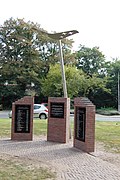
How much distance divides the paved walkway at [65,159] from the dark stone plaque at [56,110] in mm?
1089

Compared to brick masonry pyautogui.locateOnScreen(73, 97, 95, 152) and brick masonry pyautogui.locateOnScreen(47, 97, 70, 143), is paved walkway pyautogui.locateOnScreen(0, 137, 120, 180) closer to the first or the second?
brick masonry pyautogui.locateOnScreen(73, 97, 95, 152)

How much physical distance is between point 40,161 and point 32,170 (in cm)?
113

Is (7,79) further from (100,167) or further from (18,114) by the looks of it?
(100,167)

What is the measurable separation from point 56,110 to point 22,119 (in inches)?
55.9

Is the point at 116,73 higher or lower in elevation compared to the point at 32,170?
higher

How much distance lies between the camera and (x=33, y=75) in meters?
43.4

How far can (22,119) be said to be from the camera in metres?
13.5

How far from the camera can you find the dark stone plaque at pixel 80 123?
11.4m

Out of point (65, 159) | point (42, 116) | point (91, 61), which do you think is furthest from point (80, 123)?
A: point (91, 61)

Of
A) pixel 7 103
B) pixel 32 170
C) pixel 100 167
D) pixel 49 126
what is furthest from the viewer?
pixel 7 103

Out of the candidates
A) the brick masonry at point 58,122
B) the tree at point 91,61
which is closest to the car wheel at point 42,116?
the brick masonry at point 58,122

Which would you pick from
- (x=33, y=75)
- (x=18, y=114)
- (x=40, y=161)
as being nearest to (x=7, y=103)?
(x=33, y=75)

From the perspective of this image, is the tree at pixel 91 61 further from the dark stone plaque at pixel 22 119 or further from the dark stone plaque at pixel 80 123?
the dark stone plaque at pixel 80 123

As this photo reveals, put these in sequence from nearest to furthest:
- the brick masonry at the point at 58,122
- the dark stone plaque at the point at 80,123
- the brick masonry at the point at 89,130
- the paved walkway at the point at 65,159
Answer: the paved walkway at the point at 65,159
the brick masonry at the point at 89,130
the dark stone plaque at the point at 80,123
the brick masonry at the point at 58,122
